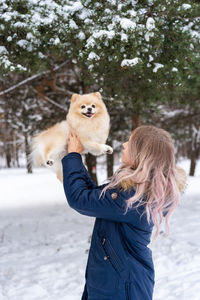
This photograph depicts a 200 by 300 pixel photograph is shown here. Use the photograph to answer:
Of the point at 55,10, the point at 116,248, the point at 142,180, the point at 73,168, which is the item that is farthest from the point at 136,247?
the point at 55,10

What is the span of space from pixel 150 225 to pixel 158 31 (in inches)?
123

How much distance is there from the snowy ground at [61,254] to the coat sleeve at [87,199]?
272cm

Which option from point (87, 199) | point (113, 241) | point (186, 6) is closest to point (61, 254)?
point (113, 241)

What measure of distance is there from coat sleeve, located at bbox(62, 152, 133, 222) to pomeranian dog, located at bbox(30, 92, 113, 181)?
0.34 metres

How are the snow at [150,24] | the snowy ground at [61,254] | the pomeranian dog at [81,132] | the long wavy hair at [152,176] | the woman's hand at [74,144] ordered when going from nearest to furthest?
the long wavy hair at [152,176] → the woman's hand at [74,144] → the pomeranian dog at [81,132] → the snow at [150,24] → the snowy ground at [61,254]

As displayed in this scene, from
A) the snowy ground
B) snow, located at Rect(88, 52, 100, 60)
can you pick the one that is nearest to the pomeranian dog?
snow, located at Rect(88, 52, 100, 60)

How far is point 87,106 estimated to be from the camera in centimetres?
216

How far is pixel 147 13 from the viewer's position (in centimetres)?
409

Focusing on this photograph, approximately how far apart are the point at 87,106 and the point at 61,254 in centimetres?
421

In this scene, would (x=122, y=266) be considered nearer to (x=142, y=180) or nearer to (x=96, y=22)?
(x=142, y=180)

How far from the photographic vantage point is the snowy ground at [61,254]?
161 inches

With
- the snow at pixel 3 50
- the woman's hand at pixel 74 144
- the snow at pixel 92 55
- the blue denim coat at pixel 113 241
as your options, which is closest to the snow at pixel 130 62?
the snow at pixel 92 55

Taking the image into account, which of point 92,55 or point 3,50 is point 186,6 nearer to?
point 92,55

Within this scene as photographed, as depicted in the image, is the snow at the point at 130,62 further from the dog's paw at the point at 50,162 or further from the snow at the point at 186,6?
the dog's paw at the point at 50,162
